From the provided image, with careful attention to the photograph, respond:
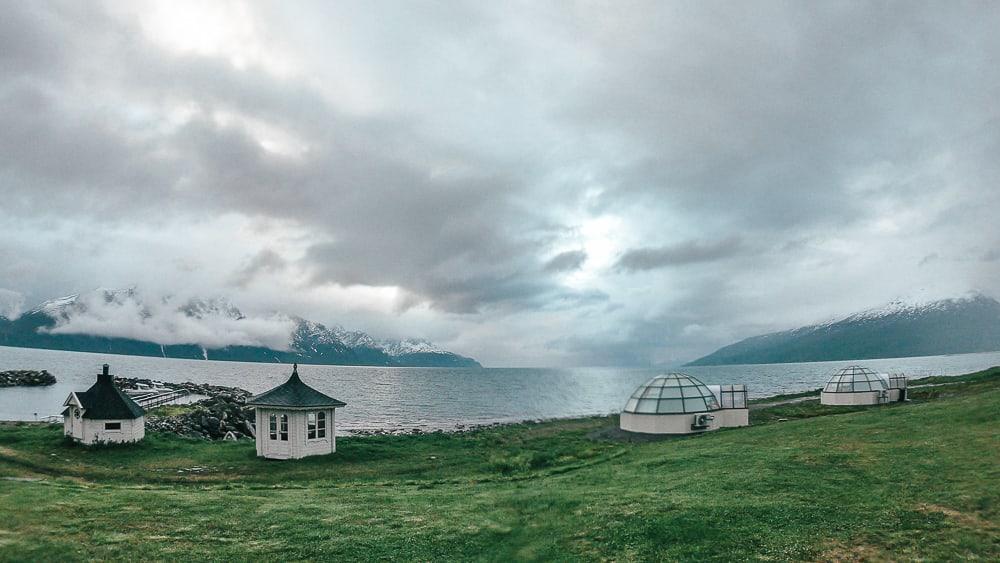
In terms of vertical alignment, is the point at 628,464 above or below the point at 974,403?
below

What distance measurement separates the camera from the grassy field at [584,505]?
553 inches

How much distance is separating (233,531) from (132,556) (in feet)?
8.88

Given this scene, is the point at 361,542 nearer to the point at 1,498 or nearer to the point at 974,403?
the point at 1,498

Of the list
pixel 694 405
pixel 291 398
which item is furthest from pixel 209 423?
pixel 694 405

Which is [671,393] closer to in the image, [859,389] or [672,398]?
[672,398]

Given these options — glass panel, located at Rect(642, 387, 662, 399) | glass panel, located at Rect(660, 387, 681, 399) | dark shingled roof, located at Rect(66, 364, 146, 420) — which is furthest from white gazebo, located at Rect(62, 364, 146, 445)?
glass panel, located at Rect(660, 387, 681, 399)

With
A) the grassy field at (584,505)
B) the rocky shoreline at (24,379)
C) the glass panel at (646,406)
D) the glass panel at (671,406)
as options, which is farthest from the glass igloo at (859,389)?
the rocky shoreline at (24,379)

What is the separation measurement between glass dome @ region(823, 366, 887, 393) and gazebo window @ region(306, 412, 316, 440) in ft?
172

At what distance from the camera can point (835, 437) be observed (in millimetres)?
27469

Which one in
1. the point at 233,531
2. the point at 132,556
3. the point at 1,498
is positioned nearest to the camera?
the point at 132,556

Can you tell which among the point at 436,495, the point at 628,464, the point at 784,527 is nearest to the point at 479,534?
the point at 436,495

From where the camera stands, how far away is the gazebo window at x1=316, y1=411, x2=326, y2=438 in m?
36.2

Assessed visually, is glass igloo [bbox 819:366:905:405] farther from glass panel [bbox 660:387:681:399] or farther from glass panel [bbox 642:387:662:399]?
glass panel [bbox 642:387:662:399]

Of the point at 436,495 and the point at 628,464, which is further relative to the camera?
the point at 628,464
